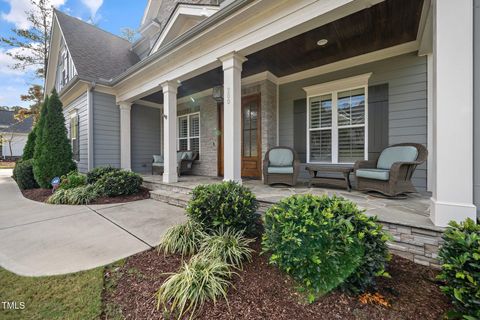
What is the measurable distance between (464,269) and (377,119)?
3634 millimetres

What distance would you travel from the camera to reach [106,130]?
6770 millimetres

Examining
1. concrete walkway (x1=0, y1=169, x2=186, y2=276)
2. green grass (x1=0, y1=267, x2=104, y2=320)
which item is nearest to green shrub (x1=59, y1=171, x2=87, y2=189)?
concrete walkway (x1=0, y1=169, x2=186, y2=276)

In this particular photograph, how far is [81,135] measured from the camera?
23.6 feet

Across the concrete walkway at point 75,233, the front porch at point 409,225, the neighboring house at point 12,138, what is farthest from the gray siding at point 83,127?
the neighboring house at point 12,138

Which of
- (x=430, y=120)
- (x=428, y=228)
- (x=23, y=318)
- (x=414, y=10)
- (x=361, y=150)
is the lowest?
(x=23, y=318)

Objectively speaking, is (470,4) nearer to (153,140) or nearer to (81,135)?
(153,140)

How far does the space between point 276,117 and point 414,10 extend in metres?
3.26

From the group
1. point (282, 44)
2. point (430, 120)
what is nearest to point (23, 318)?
point (282, 44)

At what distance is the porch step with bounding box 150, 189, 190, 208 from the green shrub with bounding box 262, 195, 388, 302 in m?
2.86

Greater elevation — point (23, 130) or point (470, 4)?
point (23, 130)

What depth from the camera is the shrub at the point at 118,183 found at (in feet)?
17.0

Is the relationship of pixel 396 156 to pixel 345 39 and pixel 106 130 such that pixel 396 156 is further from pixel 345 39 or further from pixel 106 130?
pixel 106 130

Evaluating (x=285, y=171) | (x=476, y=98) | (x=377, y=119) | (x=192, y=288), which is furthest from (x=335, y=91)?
(x=192, y=288)

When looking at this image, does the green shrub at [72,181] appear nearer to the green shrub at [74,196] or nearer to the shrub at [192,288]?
the green shrub at [74,196]
